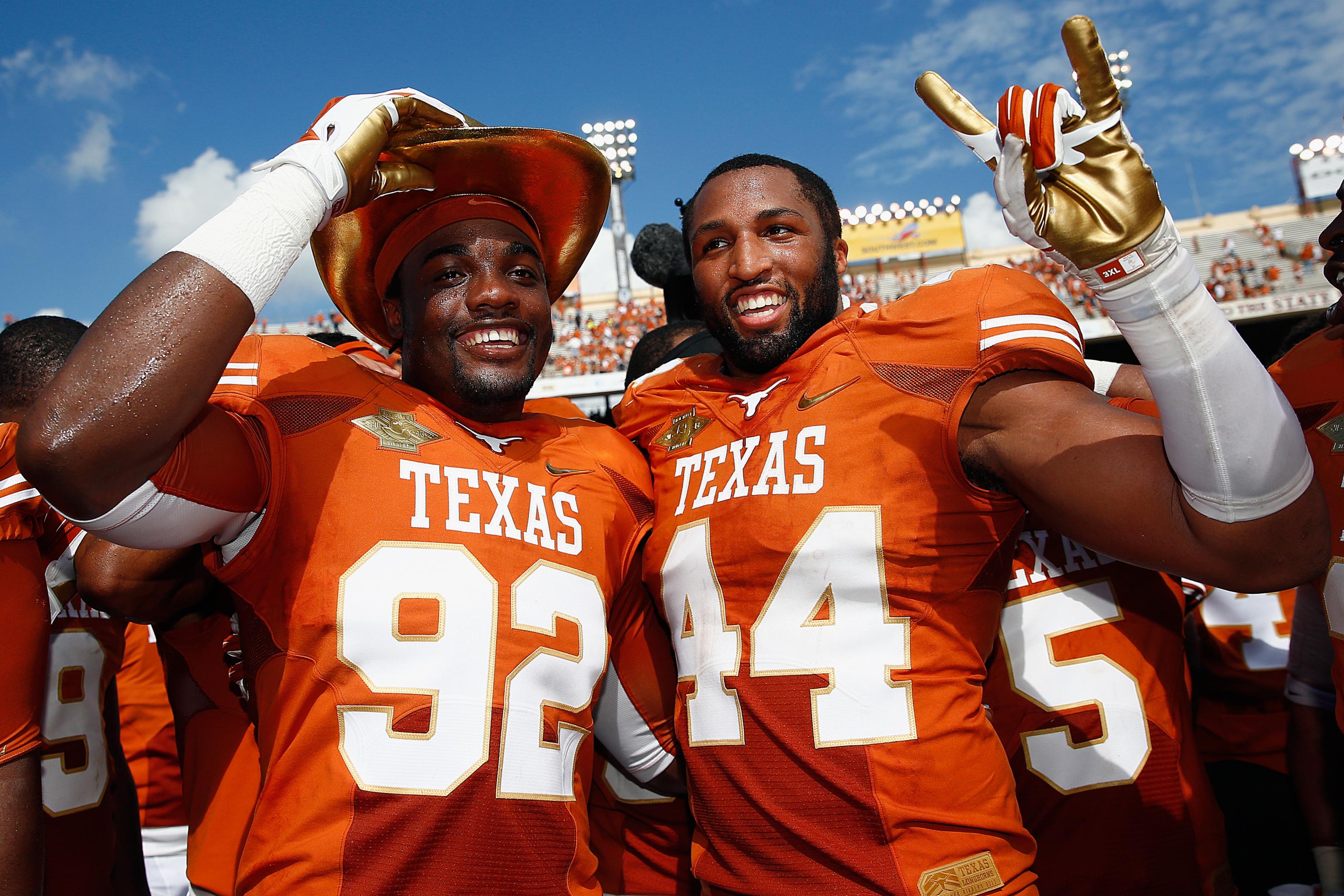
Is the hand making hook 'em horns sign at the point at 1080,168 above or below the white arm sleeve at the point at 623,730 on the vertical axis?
above

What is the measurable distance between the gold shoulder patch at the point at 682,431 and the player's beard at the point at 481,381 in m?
0.43

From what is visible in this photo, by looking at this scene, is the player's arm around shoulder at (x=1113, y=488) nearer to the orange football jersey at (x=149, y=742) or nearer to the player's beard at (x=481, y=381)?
the player's beard at (x=481, y=381)

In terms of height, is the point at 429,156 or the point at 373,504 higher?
the point at 429,156

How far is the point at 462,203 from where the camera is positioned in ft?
8.58

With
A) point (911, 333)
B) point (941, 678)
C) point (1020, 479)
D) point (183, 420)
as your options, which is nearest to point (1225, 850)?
point (941, 678)

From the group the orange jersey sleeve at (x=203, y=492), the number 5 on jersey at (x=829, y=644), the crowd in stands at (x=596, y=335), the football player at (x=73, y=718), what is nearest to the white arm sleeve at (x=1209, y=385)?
the number 5 on jersey at (x=829, y=644)

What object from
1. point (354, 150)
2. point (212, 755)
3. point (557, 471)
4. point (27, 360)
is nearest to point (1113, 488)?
point (557, 471)

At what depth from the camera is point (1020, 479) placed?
185cm

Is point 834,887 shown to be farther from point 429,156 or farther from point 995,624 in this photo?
point 429,156

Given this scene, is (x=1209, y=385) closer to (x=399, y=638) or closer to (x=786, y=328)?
(x=786, y=328)

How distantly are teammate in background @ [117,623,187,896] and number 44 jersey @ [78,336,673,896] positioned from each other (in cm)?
220

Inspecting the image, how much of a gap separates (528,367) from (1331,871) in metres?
2.67

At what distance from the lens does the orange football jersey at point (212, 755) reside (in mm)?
2604

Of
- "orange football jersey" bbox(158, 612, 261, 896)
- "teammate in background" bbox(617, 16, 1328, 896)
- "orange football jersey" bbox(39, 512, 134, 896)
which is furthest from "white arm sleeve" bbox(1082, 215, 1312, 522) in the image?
"orange football jersey" bbox(39, 512, 134, 896)
